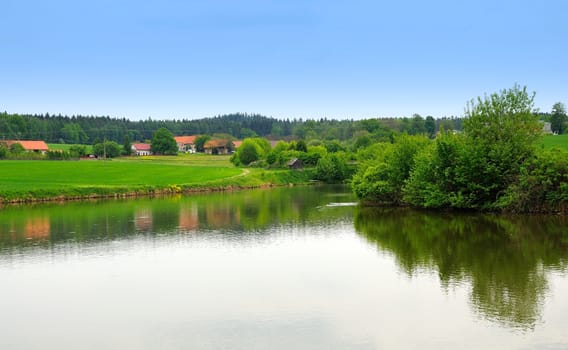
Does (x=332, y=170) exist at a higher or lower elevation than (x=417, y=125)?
lower

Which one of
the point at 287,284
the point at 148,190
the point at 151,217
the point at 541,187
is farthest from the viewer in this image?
the point at 148,190

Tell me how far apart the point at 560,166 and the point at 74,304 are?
3450 cm

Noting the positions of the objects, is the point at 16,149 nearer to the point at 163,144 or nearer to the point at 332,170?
the point at 163,144

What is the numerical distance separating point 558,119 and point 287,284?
114m

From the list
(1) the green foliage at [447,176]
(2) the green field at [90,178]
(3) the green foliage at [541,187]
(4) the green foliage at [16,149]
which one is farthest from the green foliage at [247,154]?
(3) the green foliage at [541,187]

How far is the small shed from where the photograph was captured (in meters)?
106

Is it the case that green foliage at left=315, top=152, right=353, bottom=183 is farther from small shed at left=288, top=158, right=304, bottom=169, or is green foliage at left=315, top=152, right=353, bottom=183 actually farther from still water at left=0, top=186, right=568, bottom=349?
still water at left=0, top=186, right=568, bottom=349

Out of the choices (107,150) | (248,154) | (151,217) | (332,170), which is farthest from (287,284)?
(107,150)

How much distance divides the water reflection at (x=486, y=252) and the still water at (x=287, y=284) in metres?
0.10

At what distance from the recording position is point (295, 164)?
10606 cm

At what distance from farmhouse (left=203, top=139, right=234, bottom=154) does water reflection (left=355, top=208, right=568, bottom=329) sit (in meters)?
119

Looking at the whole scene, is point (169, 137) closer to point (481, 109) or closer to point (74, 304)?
point (481, 109)

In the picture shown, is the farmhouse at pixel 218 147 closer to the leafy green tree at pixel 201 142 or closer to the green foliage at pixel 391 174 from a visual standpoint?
the leafy green tree at pixel 201 142

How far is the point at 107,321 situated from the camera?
19.2 m
